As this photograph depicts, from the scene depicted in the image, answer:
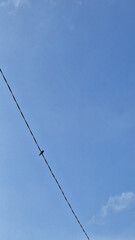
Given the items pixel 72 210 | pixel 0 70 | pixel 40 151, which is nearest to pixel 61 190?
pixel 72 210

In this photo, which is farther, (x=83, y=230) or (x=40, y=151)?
(x=83, y=230)

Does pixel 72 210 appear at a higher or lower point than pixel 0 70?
lower

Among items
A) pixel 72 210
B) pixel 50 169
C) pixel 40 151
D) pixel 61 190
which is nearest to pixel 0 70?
pixel 40 151

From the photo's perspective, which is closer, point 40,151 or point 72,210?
point 40,151

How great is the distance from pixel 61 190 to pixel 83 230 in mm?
3411

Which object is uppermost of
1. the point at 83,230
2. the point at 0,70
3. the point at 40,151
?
the point at 0,70

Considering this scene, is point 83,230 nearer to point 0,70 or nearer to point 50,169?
point 50,169

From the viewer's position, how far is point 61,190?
12.1 meters

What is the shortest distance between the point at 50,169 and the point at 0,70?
16.8ft

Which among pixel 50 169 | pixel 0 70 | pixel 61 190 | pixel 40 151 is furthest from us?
pixel 61 190

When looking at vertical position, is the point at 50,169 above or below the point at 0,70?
below

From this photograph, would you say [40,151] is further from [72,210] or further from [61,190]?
[72,210]

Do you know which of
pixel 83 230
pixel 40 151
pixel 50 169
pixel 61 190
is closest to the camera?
pixel 40 151

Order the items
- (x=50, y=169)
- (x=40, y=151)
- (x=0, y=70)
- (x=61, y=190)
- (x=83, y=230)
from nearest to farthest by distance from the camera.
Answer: (x=0, y=70), (x=40, y=151), (x=50, y=169), (x=61, y=190), (x=83, y=230)
